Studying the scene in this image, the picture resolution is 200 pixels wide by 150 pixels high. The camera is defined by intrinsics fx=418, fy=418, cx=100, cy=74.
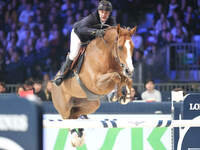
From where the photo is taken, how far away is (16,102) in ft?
6.88

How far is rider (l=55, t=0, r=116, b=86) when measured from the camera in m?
6.05

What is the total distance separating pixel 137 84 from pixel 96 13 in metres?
4.45

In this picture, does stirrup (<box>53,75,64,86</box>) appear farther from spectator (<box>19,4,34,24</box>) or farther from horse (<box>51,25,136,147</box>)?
spectator (<box>19,4,34,24</box>)

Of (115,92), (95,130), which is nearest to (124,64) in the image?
(115,92)

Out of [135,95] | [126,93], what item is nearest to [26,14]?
[135,95]

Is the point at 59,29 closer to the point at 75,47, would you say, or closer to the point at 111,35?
the point at 75,47

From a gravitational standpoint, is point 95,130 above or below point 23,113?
below

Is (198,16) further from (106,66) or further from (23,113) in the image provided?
(23,113)

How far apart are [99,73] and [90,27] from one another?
0.74 metres

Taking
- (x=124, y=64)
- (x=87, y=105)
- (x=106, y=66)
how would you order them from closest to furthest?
(x=124, y=64) → (x=106, y=66) → (x=87, y=105)

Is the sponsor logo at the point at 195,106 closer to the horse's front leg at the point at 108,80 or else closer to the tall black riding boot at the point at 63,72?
the horse's front leg at the point at 108,80

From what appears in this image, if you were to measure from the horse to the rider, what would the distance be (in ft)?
0.44

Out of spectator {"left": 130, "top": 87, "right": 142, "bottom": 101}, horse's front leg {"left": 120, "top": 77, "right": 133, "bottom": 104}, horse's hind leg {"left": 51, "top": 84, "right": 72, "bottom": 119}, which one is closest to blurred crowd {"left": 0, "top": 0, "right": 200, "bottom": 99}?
spectator {"left": 130, "top": 87, "right": 142, "bottom": 101}

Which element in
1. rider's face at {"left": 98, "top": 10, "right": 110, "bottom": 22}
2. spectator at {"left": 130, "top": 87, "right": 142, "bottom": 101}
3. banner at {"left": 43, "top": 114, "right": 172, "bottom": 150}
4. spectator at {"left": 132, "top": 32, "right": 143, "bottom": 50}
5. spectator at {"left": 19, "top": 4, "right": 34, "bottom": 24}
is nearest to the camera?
rider's face at {"left": 98, "top": 10, "right": 110, "bottom": 22}
